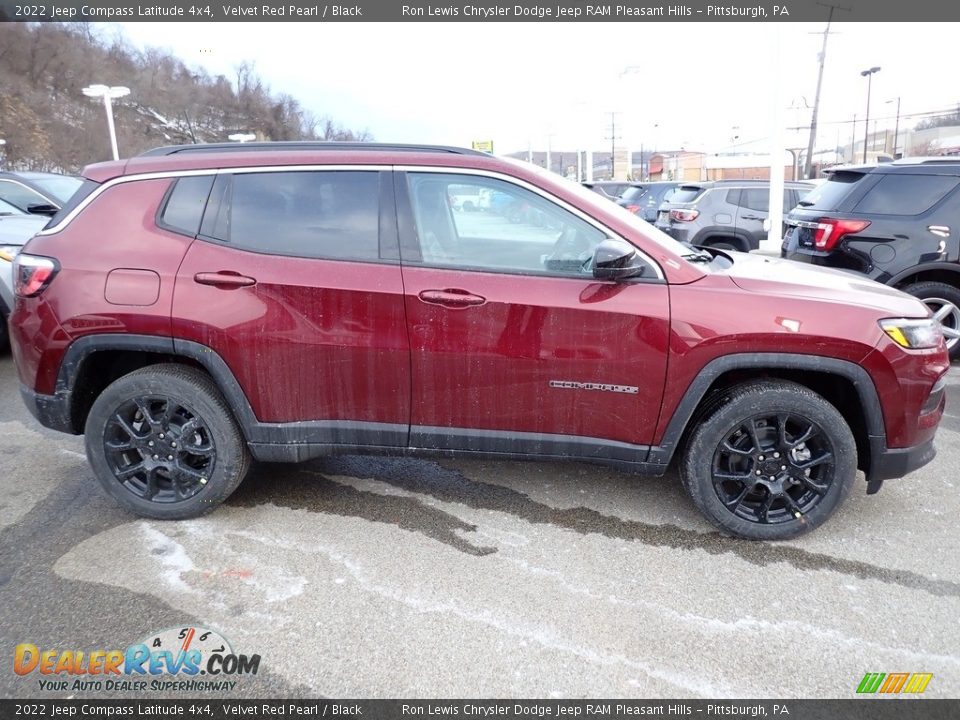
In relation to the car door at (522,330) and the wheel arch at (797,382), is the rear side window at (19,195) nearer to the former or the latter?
the car door at (522,330)

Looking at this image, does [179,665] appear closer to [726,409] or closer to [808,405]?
[726,409]

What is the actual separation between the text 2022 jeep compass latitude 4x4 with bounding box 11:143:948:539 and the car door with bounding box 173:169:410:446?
1 cm

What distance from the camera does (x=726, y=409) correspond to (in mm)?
3088

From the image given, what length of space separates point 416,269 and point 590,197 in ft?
3.05

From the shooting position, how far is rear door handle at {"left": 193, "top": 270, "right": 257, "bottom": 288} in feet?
10.3

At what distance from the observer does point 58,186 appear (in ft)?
27.9

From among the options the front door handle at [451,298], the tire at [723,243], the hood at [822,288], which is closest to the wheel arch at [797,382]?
the hood at [822,288]

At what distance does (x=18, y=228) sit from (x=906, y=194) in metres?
8.34

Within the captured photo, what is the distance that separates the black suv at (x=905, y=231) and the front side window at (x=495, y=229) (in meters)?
3.91

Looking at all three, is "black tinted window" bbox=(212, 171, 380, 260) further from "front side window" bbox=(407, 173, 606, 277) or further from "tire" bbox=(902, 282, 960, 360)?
"tire" bbox=(902, 282, 960, 360)

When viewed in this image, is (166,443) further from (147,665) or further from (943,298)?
(943,298)

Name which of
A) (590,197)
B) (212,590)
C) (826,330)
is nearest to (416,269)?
(590,197)

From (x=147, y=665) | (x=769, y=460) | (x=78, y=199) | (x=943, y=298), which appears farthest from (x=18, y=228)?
(x=943, y=298)

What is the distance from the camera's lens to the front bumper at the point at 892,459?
10.1 ft
